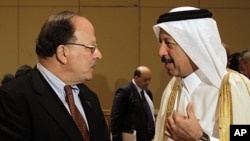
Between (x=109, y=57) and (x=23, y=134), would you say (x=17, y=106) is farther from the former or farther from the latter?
(x=109, y=57)

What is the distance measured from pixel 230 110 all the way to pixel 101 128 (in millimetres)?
597

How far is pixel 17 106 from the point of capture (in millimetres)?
1934

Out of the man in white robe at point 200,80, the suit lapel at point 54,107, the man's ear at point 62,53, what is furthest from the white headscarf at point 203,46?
the suit lapel at point 54,107

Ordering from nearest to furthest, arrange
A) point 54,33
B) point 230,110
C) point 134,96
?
point 54,33 < point 230,110 < point 134,96

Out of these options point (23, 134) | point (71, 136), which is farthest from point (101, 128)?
point (23, 134)

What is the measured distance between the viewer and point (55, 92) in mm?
2096

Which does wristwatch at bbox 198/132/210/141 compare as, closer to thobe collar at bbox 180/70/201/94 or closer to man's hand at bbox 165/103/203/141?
man's hand at bbox 165/103/203/141

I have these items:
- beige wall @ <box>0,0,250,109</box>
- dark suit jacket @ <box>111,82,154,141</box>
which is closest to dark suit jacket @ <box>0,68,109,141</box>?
dark suit jacket @ <box>111,82,154,141</box>

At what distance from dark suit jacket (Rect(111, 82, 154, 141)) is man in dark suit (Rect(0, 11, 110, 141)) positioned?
9.84ft

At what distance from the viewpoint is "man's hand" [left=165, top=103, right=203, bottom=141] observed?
2.15 m

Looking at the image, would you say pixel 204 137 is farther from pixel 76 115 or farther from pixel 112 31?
pixel 112 31

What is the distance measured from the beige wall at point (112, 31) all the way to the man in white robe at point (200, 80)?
4.50 metres

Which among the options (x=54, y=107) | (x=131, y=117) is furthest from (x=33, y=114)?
(x=131, y=117)

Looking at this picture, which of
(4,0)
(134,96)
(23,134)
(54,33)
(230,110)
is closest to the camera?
(23,134)
